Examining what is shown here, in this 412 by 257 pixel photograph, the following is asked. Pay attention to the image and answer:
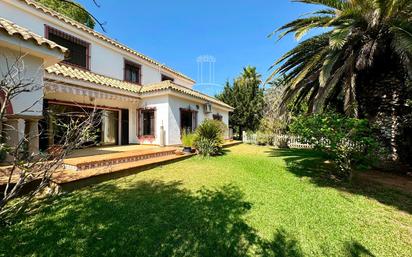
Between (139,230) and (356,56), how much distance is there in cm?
1331

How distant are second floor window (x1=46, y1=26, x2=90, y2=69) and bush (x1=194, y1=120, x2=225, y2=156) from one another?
1198 cm

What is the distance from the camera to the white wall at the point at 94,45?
13531 mm

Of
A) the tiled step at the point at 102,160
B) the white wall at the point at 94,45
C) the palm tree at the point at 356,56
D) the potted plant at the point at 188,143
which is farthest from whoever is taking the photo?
the potted plant at the point at 188,143

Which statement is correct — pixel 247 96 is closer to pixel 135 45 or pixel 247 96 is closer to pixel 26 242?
pixel 135 45

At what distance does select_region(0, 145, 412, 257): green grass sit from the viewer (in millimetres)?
4586

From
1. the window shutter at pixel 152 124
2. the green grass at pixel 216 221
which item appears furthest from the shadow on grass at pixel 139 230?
the window shutter at pixel 152 124

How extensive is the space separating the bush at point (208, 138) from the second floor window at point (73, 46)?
12.0 metres

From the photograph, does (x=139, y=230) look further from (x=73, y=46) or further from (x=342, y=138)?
(x=73, y=46)

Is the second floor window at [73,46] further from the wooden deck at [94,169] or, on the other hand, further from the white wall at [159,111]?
the wooden deck at [94,169]

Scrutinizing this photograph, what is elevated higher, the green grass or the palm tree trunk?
the palm tree trunk

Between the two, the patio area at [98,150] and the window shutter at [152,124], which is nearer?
the patio area at [98,150]

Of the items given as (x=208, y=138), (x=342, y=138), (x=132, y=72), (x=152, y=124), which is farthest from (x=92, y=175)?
(x=132, y=72)

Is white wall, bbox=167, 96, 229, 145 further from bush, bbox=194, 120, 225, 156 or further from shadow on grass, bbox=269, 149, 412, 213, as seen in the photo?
shadow on grass, bbox=269, 149, 412, 213

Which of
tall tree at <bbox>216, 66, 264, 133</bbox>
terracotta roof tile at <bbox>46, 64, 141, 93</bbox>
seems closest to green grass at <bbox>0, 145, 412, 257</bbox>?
terracotta roof tile at <bbox>46, 64, 141, 93</bbox>
